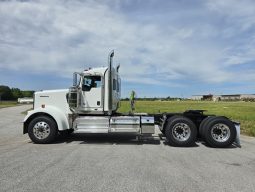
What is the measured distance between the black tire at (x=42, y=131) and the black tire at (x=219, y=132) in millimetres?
5654

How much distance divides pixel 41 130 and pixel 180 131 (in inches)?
206

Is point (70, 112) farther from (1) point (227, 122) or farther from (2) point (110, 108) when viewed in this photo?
(1) point (227, 122)

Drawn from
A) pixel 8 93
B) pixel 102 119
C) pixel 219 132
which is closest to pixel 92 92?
pixel 102 119

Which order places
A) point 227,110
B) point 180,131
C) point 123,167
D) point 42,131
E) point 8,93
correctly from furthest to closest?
1. point 8,93
2. point 227,110
3. point 42,131
4. point 180,131
5. point 123,167

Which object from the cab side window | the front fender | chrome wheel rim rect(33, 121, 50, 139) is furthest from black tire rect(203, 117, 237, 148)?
chrome wheel rim rect(33, 121, 50, 139)

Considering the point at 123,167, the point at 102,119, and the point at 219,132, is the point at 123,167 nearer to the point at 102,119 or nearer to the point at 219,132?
the point at 102,119

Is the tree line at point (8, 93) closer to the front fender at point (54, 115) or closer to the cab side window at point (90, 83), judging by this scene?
the front fender at point (54, 115)

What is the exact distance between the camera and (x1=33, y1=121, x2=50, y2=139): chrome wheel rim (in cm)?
1282

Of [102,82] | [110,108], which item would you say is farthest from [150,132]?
[102,82]

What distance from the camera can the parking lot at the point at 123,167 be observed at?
672 cm

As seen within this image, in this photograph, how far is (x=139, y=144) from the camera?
42.1ft

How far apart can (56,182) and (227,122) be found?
755cm

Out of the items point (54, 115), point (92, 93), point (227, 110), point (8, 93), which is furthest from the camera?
point (8, 93)

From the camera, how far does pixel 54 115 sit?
13.0m
